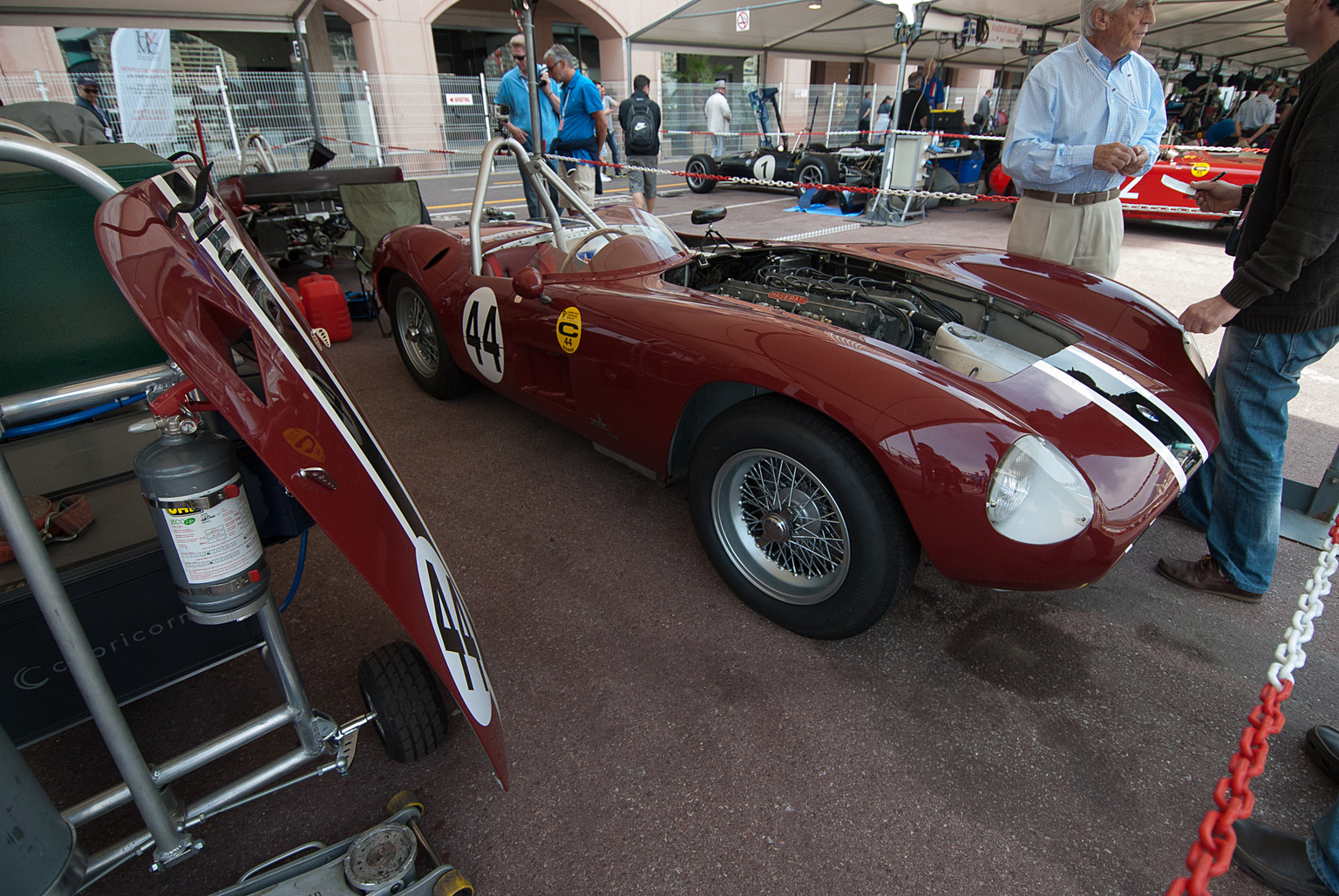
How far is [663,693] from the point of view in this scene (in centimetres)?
195

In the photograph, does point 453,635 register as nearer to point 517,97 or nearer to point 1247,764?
point 1247,764

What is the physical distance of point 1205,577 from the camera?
237 cm

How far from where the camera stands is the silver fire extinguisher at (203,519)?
103 cm

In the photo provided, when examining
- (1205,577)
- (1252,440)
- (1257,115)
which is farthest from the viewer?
(1257,115)

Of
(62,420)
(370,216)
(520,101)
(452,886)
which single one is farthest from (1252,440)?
(520,101)

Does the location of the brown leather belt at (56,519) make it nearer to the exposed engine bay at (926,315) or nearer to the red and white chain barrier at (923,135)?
the exposed engine bay at (926,315)

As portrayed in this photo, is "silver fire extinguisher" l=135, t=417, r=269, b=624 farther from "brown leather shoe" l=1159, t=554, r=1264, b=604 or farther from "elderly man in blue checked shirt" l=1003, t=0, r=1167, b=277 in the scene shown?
"elderly man in blue checked shirt" l=1003, t=0, r=1167, b=277

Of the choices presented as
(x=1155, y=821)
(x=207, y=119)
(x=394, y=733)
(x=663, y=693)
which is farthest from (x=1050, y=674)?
(x=207, y=119)

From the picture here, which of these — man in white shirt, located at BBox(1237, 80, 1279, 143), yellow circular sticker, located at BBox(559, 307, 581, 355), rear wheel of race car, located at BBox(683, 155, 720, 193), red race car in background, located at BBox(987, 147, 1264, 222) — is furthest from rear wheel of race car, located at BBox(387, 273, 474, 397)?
man in white shirt, located at BBox(1237, 80, 1279, 143)

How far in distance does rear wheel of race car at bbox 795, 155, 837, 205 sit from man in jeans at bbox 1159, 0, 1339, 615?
28.0 feet

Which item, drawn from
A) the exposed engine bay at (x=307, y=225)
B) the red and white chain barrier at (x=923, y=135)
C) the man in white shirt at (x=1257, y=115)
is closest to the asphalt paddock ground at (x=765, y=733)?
the red and white chain barrier at (x=923, y=135)

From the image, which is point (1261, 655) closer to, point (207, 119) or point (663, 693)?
point (663, 693)

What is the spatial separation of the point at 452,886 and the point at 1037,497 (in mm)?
1533

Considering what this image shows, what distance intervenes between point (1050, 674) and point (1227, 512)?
0.92 metres
